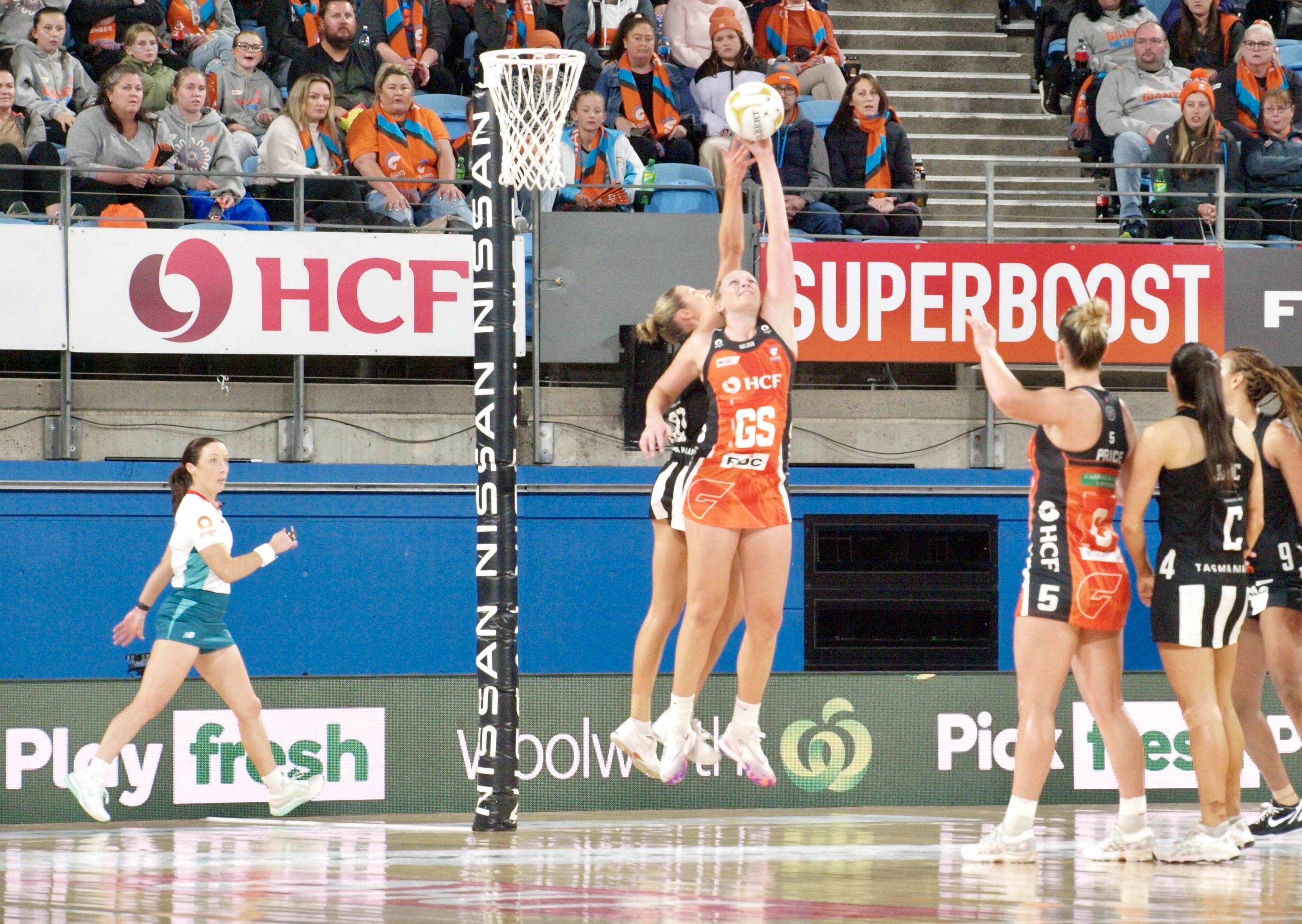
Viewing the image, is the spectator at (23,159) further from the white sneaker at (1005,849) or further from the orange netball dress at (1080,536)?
the white sneaker at (1005,849)

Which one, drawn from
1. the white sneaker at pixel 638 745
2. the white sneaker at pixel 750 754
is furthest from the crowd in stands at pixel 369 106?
the white sneaker at pixel 750 754

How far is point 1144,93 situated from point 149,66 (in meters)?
8.34

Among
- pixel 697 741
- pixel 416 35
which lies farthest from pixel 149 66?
pixel 697 741

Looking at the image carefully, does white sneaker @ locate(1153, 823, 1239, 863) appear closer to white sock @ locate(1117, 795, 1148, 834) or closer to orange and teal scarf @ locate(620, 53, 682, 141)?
white sock @ locate(1117, 795, 1148, 834)

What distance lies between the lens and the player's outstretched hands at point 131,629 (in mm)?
10297

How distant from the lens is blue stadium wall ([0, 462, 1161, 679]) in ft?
40.1

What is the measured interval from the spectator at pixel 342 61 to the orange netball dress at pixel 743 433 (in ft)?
21.4

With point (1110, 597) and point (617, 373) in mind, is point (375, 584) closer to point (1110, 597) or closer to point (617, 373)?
point (617, 373)

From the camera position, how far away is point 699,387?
9.01 metres

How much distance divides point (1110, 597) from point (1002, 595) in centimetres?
591

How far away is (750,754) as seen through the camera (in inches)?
336

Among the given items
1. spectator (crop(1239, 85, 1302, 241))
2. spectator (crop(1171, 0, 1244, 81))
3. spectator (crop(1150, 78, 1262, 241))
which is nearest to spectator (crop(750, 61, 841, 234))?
spectator (crop(1150, 78, 1262, 241))

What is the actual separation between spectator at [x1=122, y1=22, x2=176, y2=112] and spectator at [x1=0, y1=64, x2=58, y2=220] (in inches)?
31.2

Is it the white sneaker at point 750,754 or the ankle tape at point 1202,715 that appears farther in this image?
the white sneaker at point 750,754
